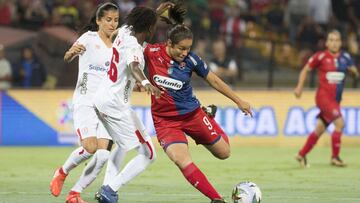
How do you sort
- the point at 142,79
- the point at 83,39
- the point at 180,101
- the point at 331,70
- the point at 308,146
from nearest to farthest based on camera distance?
the point at 142,79 → the point at 180,101 → the point at 83,39 → the point at 308,146 → the point at 331,70

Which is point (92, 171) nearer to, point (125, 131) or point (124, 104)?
point (125, 131)

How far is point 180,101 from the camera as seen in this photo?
10492mm

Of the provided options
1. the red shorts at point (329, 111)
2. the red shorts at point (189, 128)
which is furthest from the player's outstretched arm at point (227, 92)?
the red shorts at point (329, 111)

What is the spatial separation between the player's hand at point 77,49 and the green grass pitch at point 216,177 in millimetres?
1785

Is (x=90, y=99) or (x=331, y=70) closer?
(x=90, y=99)

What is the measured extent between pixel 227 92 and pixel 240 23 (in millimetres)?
13600

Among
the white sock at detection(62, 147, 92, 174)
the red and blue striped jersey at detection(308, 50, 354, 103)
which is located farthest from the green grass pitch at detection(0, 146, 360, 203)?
the red and blue striped jersey at detection(308, 50, 354, 103)

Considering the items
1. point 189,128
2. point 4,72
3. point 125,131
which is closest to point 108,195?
point 125,131

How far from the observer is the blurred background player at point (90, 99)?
10633 millimetres

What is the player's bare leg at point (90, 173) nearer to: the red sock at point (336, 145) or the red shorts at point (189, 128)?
the red shorts at point (189, 128)

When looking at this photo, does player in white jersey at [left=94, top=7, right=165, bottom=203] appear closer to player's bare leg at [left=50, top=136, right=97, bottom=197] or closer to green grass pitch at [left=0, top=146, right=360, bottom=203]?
player's bare leg at [left=50, top=136, right=97, bottom=197]

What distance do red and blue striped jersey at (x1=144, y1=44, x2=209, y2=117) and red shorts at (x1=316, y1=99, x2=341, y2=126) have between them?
20.7 feet

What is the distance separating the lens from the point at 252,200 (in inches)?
402

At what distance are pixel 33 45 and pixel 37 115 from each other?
2.33m
